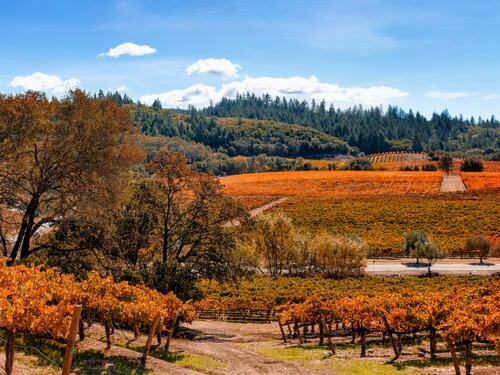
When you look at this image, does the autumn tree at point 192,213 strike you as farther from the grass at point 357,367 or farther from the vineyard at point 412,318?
the grass at point 357,367

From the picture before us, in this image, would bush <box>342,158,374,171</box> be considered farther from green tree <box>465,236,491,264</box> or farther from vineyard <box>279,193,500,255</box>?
green tree <box>465,236,491,264</box>

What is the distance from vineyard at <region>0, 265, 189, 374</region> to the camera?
1325 centimetres

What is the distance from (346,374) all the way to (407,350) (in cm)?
736

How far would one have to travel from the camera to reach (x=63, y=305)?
14.6 metres

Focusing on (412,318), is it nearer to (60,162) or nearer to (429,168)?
(60,162)

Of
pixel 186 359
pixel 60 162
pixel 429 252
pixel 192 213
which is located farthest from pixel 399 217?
pixel 186 359

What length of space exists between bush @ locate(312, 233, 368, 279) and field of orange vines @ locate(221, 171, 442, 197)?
210 ft

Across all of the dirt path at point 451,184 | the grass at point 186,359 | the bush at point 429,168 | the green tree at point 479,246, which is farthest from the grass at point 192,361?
the bush at point 429,168

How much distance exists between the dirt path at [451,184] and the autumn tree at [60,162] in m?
119

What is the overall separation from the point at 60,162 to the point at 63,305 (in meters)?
14.2

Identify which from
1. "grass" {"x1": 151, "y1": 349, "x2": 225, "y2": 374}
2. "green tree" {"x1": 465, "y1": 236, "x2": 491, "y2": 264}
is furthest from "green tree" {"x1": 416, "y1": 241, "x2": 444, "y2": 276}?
"grass" {"x1": 151, "y1": 349, "x2": 225, "y2": 374}

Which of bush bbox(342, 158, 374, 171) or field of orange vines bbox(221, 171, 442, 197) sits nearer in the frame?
field of orange vines bbox(221, 171, 442, 197)

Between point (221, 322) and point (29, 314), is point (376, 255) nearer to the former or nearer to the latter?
point (221, 322)

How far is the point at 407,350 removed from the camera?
88.6 feet
